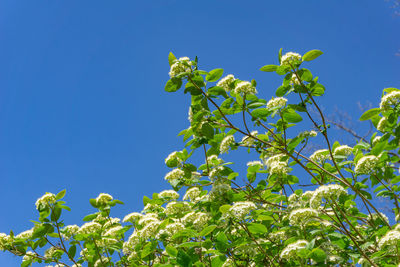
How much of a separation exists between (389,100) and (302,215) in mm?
1413

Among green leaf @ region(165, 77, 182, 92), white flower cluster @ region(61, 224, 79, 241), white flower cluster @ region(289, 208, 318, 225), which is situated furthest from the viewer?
white flower cluster @ region(61, 224, 79, 241)

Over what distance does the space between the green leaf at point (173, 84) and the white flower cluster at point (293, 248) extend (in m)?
2.03

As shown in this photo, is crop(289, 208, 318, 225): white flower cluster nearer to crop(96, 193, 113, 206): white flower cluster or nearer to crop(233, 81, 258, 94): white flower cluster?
crop(233, 81, 258, 94): white flower cluster

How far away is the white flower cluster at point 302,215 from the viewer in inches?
124

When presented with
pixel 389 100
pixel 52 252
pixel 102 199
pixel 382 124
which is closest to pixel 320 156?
pixel 382 124

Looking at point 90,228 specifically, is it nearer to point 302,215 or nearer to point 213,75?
point 213,75

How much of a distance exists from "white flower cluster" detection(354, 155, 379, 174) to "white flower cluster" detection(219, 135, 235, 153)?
4.76 feet

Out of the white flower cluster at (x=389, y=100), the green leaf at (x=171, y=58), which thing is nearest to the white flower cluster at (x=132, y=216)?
the green leaf at (x=171, y=58)

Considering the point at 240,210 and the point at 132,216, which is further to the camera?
the point at 132,216

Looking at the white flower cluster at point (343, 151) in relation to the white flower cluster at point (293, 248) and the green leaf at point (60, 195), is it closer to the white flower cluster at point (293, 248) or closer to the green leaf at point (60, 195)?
the white flower cluster at point (293, 248)

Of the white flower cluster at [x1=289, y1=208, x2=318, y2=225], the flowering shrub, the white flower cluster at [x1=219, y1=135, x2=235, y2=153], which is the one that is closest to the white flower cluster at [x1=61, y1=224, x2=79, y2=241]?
the flowering shrub

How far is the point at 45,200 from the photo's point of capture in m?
4.71

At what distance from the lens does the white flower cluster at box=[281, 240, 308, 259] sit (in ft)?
9.25

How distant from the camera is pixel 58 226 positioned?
4.79 meters
